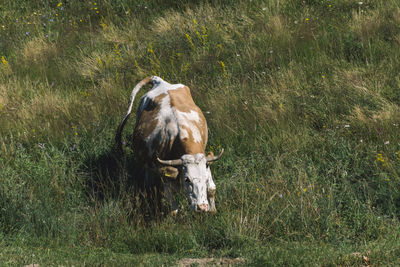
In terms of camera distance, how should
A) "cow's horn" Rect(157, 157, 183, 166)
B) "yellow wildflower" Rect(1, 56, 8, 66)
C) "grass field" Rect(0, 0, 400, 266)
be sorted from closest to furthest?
1. "grass field" Rect(0, 0, 400, 266)
2. "cow's horn" Rect(157, 157, 183, 166)
3. "yellow wildflower" Rect(1, 56, 8, 66)

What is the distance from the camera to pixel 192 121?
6887 mm

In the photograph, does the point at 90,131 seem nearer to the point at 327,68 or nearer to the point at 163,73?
the point at 163,73

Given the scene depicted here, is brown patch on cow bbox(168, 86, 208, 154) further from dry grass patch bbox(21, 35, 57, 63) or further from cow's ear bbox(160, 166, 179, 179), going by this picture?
dry grass patch bbox(21, 35, 57, 63)

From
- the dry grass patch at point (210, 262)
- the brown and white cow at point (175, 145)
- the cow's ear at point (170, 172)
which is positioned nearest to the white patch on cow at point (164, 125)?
the brown and white cow at point (175, 145)

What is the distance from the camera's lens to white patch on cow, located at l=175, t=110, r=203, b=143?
6678mm

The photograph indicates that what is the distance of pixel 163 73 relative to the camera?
9.77 meters

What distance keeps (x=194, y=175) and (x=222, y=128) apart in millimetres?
2202

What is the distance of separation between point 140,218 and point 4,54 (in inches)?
255

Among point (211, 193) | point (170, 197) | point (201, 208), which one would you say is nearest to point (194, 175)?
point (211, 193)

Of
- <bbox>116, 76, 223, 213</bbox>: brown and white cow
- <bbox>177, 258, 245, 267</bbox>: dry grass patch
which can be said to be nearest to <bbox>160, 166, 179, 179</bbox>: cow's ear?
<bbox>116, 76, 223, 213</bbox>: brown and white cow

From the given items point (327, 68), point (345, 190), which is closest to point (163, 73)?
point (327, 68)

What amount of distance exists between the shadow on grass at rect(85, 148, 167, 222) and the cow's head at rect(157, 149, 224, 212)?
560mm

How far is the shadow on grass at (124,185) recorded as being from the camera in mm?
6652

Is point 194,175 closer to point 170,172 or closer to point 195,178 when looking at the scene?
point 195,178
